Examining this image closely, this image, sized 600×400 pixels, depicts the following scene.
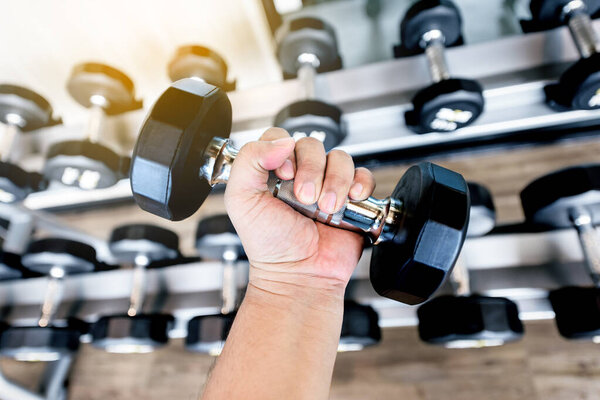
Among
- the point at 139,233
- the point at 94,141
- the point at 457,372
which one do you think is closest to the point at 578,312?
the point at 457,372

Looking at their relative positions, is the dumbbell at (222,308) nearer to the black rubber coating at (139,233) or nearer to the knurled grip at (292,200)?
the black rubber coating at (139,233)

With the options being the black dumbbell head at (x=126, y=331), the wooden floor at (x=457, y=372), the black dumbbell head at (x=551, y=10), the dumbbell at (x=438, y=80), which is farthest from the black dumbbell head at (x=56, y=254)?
the black dumbbell head at (x=551, y=10)

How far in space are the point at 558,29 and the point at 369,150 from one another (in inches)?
24.3

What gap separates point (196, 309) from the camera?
1221 mm

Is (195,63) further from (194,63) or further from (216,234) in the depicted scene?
(216,234)

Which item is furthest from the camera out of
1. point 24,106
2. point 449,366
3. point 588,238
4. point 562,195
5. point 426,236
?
point 24,106

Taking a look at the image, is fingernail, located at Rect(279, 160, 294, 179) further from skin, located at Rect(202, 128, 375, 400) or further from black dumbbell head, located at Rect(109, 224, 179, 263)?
black dumbbell head, located at Rect(109, 224, 179, 263)

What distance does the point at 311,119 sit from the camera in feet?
3.07

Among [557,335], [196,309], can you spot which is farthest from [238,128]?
[557,335]

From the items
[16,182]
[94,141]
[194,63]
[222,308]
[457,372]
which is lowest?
[457,372]

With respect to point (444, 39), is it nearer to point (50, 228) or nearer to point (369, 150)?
point (369, 150)

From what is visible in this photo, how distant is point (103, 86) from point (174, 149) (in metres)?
0.89

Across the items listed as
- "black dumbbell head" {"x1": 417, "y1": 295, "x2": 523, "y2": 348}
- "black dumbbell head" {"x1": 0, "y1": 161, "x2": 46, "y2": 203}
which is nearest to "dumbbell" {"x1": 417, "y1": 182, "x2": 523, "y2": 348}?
"black dumbbell head" {"x1": 417, "y1": 295, "x2": 523, "y2": 348}

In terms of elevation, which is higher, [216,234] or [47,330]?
[216,234]
